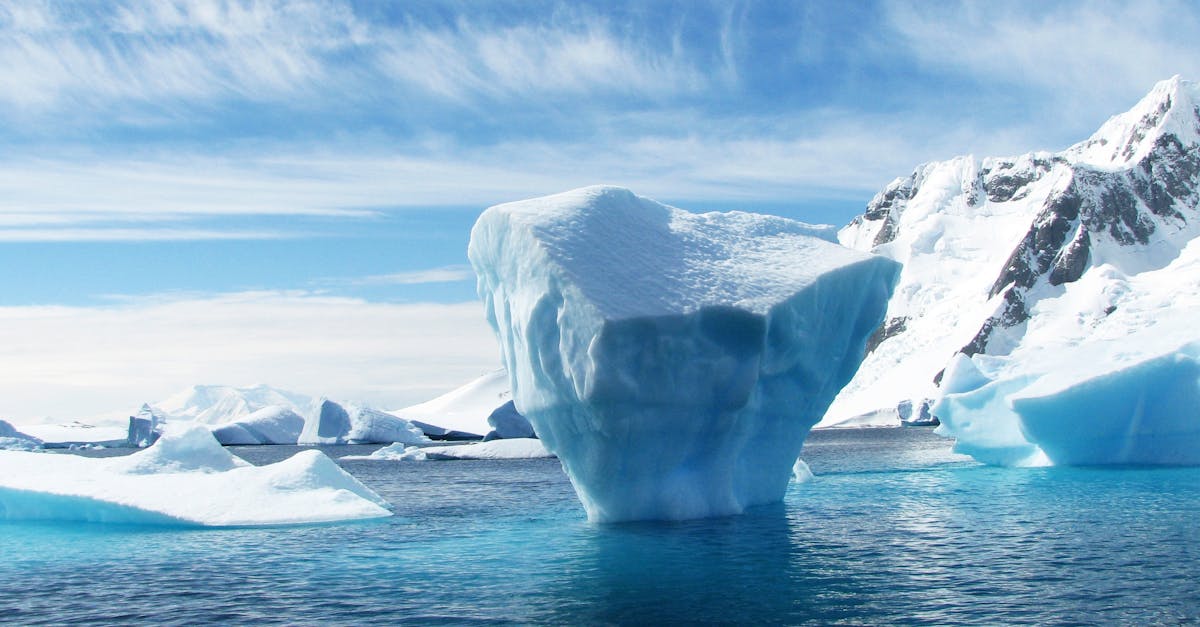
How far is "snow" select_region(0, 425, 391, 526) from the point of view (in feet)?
70.8

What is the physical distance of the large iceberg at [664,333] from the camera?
17.6m

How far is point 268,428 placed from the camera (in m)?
83.8

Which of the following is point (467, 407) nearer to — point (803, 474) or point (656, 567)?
point (803, 474)

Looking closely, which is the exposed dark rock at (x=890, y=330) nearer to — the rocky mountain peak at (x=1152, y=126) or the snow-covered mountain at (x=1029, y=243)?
the snow-covered mountain at (x=1029, y=243)

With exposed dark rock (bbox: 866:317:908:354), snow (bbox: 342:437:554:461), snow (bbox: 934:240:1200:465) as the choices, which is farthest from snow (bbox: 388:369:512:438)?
snow (bbox: 934:240:1200:465)

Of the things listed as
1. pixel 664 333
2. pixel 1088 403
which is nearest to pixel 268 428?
pixel 1088 403

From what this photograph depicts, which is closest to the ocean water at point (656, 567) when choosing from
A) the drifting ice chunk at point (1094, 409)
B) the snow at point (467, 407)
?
the drifting ice chunk at point (1094, 409)

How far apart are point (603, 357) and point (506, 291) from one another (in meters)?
3.47

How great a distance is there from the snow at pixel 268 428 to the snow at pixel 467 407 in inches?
610

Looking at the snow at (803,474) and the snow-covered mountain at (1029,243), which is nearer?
the snow at (803,474)

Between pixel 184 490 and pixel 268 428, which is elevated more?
pixel 268 428

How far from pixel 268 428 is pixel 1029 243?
115129mm

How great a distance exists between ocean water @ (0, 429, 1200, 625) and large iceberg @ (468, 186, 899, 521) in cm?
114

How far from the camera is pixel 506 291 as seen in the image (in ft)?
65.5
